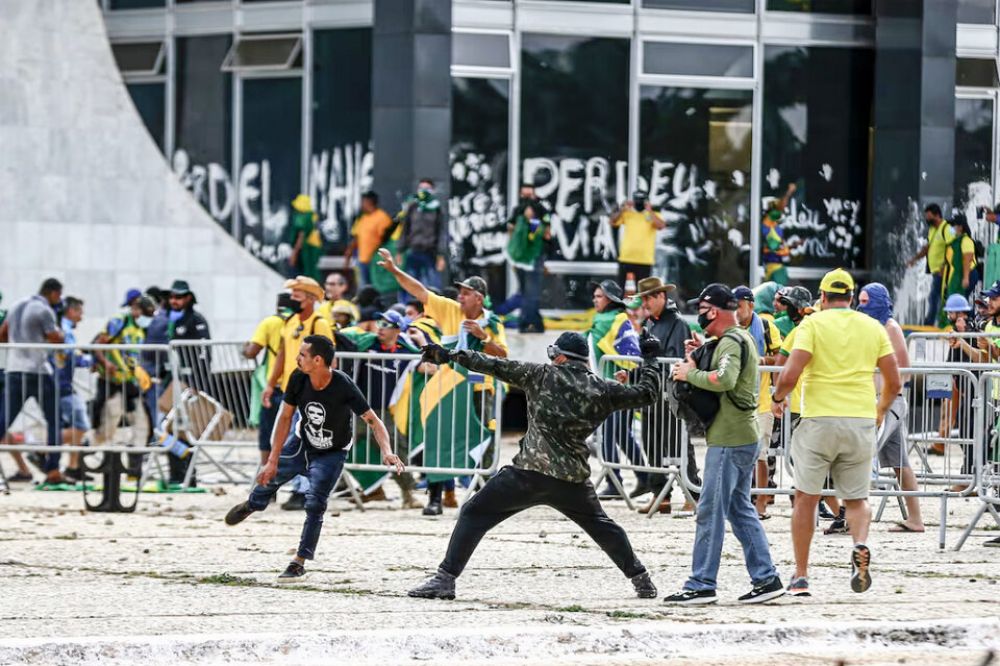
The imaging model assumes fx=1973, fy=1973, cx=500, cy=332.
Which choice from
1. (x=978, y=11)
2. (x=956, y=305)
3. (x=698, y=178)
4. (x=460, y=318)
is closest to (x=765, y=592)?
(x=460, y=318)

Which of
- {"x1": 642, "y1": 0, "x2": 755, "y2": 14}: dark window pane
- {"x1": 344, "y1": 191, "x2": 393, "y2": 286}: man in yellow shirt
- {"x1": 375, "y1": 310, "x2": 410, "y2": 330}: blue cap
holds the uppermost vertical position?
{"x1": 642, "y1": 0, "x2": 755, "y2": 14}: dark window pane

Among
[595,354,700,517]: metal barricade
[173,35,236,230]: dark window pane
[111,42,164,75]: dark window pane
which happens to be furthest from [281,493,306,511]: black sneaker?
[111,42,164,75]: dark window pane

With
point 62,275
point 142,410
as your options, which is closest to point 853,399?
point 142,410

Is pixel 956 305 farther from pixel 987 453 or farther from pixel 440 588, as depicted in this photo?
pixel 440 588

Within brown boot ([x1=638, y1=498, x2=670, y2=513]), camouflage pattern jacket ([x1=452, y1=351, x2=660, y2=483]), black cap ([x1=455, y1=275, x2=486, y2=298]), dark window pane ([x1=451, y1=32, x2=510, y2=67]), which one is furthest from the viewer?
dark window pane ([x1=451, y1=32, x2=510, y2=67])

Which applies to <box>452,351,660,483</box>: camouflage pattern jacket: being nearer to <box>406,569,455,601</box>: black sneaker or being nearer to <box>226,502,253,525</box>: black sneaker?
<box>406,569,455,601</box>: black sneaker

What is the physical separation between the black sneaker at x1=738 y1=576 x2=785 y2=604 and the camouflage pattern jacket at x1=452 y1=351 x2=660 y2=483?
42.2 inches

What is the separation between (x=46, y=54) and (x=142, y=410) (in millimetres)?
8952

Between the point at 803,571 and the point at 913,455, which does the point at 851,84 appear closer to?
the point at 913,455

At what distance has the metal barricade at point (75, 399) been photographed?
18016mm

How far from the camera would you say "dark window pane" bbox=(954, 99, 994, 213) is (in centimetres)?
2588

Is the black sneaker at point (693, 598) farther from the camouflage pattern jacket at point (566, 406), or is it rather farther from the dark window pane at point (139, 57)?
the dark window pane at point (139, 57)

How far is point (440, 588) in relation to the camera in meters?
10.5

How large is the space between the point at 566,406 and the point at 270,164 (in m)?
16.4
